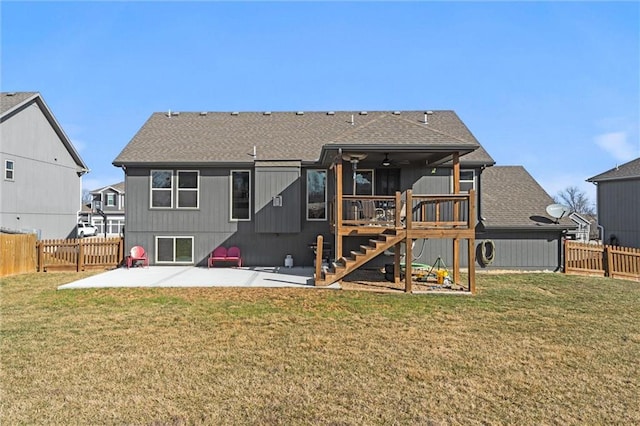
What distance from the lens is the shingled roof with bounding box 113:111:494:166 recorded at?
12930mm

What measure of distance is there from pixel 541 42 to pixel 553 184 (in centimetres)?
7442

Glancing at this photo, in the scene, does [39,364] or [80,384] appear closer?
[80,384]

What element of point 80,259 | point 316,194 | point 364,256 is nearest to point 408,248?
point 364,256

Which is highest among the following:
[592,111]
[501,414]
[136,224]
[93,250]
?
[592,111]

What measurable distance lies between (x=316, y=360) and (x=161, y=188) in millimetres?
10798

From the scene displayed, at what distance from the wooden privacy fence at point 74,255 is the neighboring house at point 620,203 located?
24022 mm

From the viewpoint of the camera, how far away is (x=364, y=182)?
13047 mm

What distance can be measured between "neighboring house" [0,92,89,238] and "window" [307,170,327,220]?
1337cm

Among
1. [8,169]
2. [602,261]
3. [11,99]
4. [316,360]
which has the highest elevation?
[11,99]

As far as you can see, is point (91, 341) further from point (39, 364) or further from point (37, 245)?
point (37, 245)

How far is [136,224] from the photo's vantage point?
13.1 metres

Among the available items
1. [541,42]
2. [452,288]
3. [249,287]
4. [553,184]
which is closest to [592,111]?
[541,42]

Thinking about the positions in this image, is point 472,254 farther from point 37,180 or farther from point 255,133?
point 37,180

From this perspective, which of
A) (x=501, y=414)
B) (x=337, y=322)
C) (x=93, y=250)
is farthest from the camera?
(x=93, y=250)
